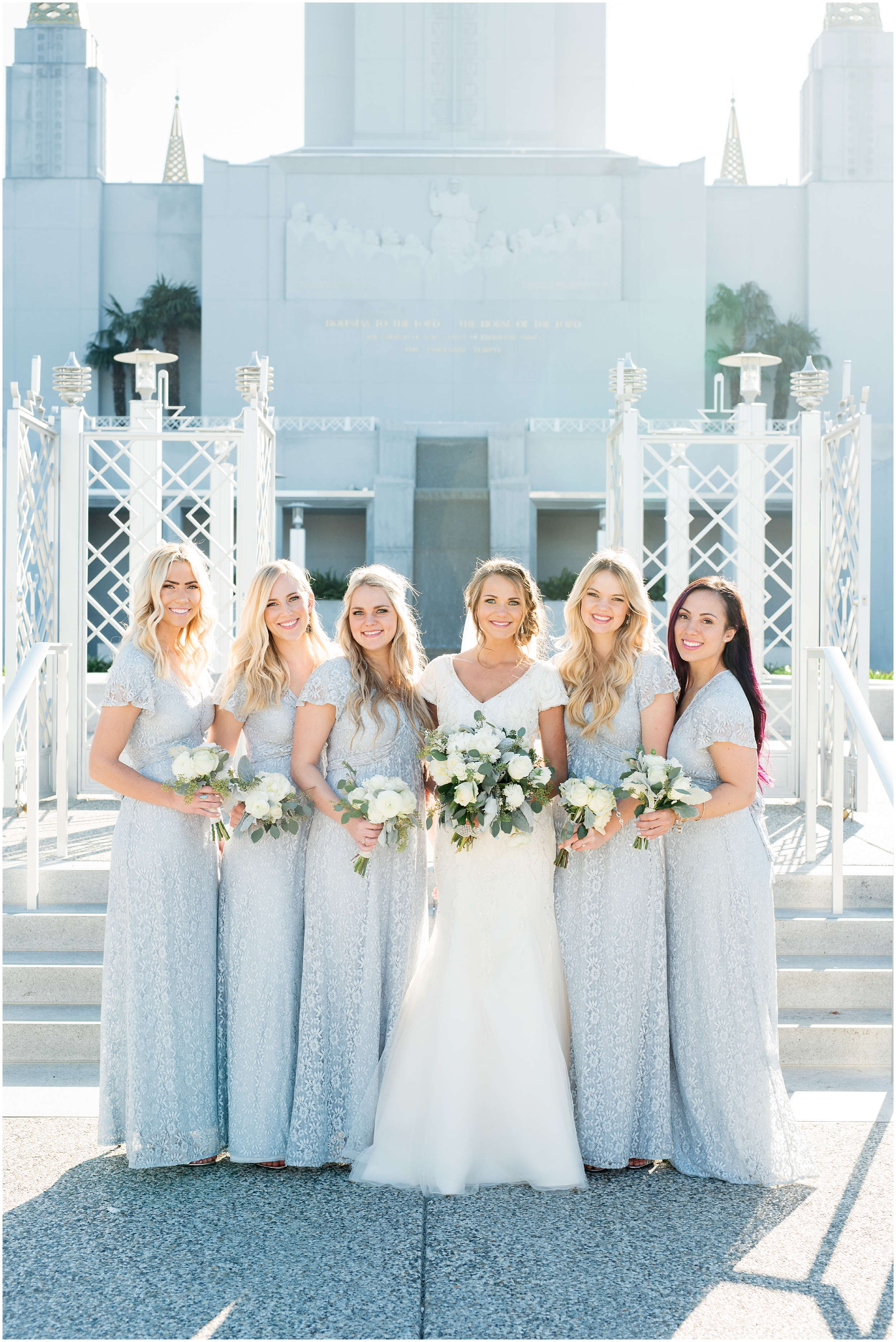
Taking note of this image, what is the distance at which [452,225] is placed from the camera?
25.0m

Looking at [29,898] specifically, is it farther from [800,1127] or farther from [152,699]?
→ [800,1127]

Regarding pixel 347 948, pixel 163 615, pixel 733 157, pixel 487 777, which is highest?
pixel 733 157

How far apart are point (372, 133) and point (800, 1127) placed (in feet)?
88.9

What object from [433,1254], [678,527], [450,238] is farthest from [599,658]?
[450,238]

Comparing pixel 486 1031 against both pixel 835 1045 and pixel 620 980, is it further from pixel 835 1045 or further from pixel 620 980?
pixel 835 1045

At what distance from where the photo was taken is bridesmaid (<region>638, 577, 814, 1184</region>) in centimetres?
349

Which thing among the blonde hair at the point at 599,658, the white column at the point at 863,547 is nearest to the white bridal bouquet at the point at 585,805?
the blonde hair at the point at 599,658

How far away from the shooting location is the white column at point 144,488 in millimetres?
8367

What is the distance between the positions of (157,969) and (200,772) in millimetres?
668

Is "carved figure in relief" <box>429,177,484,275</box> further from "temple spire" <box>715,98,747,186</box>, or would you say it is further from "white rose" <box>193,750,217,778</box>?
"white rose" <box>193,750,217,778</box>

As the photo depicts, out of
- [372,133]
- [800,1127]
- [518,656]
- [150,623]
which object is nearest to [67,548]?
[150,623]

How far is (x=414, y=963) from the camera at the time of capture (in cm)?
374

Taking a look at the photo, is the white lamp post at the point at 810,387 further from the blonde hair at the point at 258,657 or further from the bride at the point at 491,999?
the blonde hair at the point at 258,657

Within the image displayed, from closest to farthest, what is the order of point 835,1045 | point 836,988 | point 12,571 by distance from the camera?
1. point 835,1045
2. point 836,988
3. point 12,571
